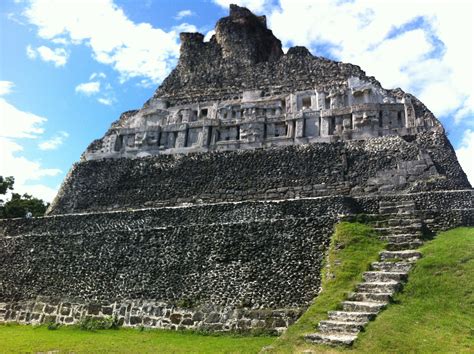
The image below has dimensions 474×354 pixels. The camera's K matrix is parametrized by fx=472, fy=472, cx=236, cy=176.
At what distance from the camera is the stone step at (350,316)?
29.1 feet

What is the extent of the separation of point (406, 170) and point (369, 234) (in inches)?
208

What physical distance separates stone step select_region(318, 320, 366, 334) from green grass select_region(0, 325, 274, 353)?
4.84 ft

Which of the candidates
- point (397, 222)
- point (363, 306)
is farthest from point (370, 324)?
point (397, 222)

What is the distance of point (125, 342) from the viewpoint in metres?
10.8

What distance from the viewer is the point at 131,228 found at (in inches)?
616

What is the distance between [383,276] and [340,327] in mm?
2132

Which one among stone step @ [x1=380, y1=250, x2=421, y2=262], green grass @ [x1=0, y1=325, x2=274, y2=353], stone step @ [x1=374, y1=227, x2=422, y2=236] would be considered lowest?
green grass @ [x1=0, y1=325, x2=274, y2=353]

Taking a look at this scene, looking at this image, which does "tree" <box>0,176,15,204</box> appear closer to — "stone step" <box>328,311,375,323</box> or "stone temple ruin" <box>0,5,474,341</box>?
"stone temple ruin" <box>0,5,474,341</box>

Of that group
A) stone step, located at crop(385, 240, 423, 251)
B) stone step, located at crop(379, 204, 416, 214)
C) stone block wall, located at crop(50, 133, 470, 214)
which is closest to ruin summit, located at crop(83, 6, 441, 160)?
stone block wall, located at crop(50, 133, 470, 214)

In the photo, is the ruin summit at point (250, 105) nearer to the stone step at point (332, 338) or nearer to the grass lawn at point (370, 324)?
the grass lawn at point (370, 324)

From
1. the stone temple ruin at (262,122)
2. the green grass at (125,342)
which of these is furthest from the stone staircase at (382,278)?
the stone temple ruin at (262,122)

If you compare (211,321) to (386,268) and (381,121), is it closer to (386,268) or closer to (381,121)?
(386,268)

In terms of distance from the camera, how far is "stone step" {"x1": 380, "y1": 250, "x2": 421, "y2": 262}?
10.9 metres

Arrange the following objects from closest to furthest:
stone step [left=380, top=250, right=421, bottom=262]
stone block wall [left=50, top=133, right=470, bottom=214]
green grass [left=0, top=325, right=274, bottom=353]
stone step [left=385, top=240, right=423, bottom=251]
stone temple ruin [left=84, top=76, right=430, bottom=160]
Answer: green grass [left=0, top=325, right=274, bottom=353]
stone step [left=380, top=250, right=421, bottom=262]
stone step [left=385, top=240, right=423, bottom=251]
stone block wall [left=50, top=133, right=470, bottom=214]
stone temple ruin [left=84, top=76, right=430, bottom=160]
